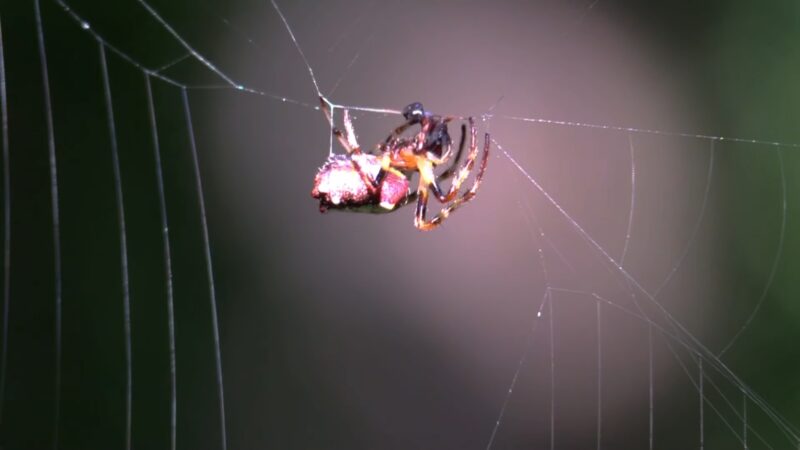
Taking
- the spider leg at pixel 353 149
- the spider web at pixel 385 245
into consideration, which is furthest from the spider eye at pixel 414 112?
the spider web at pixel 385 245

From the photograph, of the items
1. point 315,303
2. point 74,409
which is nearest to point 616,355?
point 315,303

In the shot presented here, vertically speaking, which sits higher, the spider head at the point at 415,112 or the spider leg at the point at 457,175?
the spider head at the point at 415,112

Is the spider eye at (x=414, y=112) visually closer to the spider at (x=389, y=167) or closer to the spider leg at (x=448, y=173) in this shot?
the spider at (x=389, y=167)

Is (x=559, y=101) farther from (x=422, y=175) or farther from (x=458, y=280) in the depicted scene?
(x=422, y=175)

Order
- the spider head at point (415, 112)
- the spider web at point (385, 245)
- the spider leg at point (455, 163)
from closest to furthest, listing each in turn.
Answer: the spider head at point (415, 112) < the spider leg at point (455, 163) < the spider web at point (385, 245)

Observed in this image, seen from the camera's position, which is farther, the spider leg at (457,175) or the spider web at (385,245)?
the spider web at (385,245)

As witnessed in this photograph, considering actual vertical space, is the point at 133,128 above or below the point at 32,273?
above
